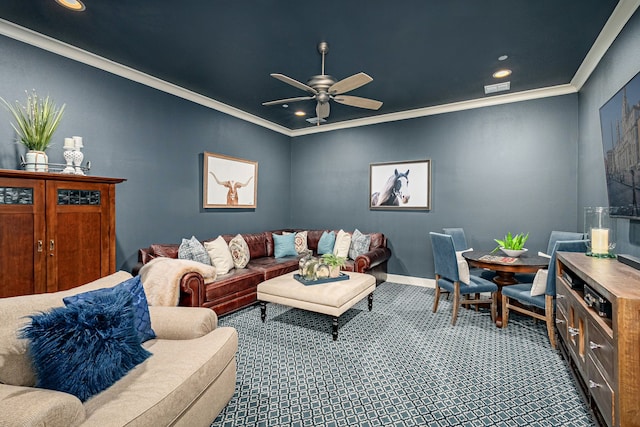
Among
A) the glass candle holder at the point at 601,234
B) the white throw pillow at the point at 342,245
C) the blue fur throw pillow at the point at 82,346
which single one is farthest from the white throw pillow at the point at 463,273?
the blue fur throw pillow at the point at 82,346

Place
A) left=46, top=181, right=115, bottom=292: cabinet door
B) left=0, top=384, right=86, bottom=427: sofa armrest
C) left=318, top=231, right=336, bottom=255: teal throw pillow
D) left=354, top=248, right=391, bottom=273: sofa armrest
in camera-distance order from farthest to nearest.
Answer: left=318, top=231, right=336, bottom=255: teal throw pillow, left=354, top=248, right=391, bottom=273: sofa armrest, left=46, top=181, right=115, bottom=292: cabinet door, left=0, top=384, right=86, bottom=427: sofa armrest

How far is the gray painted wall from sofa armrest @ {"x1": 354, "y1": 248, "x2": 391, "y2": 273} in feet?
8.61

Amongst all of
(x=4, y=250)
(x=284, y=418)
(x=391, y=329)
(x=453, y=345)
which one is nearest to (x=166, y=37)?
(x=4, y=250)

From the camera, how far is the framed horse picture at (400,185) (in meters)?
4.96

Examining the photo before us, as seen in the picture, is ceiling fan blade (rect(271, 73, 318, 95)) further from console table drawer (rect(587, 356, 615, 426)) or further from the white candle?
console table drawer (rect(587, 356, 615, 426))

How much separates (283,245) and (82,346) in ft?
12.6

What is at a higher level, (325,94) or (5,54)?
(5,54)

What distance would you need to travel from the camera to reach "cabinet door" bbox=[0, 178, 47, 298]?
2328 millimetres

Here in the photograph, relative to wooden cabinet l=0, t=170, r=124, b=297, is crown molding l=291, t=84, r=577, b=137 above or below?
above

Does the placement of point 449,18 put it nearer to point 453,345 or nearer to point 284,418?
point 453,345

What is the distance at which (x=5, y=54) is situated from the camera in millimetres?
2746

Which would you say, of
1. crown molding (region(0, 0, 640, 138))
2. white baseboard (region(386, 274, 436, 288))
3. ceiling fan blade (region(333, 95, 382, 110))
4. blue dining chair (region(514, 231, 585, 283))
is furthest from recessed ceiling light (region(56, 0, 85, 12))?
blue dining chair (region(514, 231, 585, 283))

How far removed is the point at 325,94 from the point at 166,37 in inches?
64.7

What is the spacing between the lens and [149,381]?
1424mm
